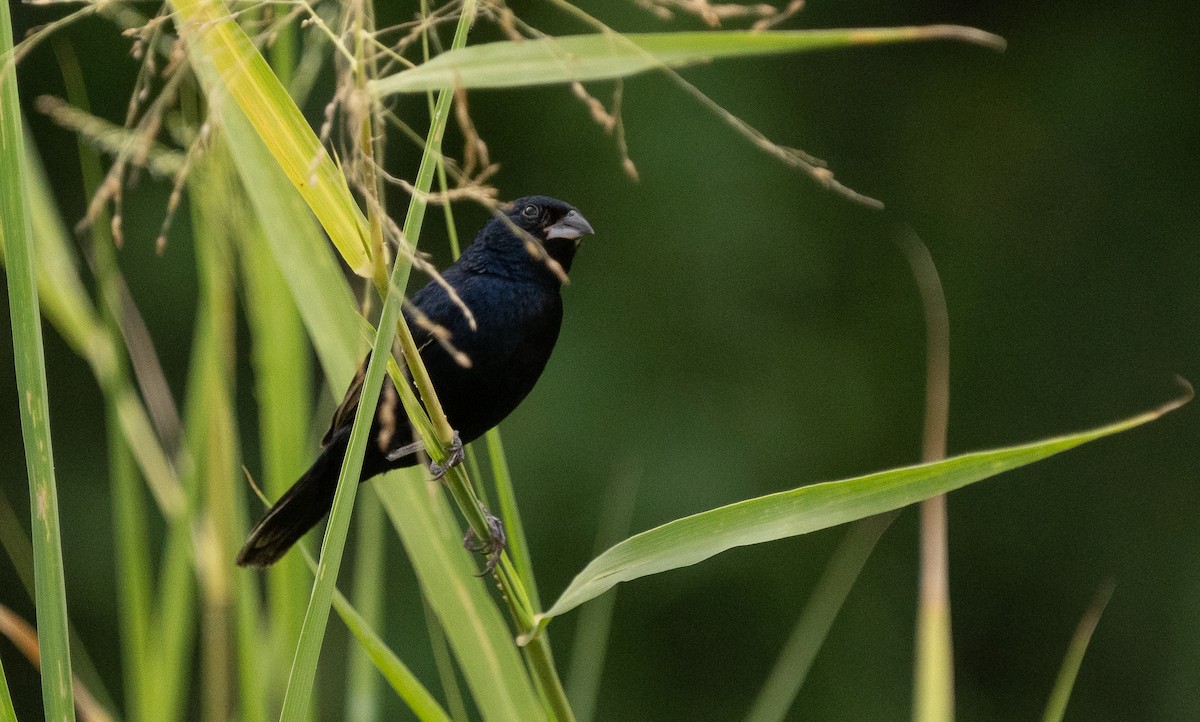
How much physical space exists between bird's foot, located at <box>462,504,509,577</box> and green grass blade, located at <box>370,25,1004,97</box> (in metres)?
0.45

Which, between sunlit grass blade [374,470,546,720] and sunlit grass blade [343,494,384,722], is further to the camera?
sunlit grass blade [343,494,384,722]

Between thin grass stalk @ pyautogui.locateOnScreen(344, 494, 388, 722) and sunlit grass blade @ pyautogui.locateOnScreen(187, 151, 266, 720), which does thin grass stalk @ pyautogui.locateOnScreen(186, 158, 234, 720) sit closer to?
sunlit grass blade @ pyautogui.locateOnScreen(187, 151, 266, 720)

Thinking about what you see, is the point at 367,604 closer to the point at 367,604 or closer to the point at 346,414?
the point at 367,604

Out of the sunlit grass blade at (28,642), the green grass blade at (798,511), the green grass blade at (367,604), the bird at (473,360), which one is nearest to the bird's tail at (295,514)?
the bird at (473,360)

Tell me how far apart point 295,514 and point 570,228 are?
60 cm

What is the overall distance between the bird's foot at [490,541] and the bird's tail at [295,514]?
0.19 meters

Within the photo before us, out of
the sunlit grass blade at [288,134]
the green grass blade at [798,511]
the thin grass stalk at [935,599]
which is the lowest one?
the thin grass stalk at [935,599]

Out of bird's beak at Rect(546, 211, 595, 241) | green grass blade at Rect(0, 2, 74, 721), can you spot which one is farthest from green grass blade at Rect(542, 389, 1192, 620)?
bird's beak at Rect(546, 211, 595, 241)

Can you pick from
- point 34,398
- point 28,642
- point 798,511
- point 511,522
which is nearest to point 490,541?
point 511,522

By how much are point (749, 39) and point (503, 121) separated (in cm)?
439

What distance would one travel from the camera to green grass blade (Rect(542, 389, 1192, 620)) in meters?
0.93

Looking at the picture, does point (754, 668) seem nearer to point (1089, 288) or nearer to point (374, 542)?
point (1089, 288)

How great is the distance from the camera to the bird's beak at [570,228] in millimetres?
1967

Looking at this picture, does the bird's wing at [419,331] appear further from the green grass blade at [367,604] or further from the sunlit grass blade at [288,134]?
the sunlit grass blade at [288,134]
